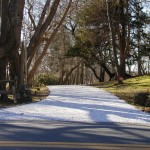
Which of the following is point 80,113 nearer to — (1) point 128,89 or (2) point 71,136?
(2) point 71,136

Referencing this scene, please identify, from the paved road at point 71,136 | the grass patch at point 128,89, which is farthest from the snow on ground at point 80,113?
the grass patch at point 128,89

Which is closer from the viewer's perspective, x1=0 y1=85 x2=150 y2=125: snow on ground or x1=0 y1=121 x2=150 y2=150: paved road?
x1=0 y1=121 x2=150 y2=150: paved road

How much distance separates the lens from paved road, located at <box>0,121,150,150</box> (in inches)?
331

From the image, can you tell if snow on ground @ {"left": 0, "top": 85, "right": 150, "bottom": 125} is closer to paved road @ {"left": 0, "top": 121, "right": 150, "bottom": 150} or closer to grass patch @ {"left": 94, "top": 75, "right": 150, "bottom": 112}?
paved road @ {"left": 0, "top": 121, "right": 150, "bottom": 150}

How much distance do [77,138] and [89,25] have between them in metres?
36.9

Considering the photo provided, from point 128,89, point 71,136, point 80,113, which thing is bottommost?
point 71,136

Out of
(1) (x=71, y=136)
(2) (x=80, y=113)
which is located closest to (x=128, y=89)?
(2) (x=80, y=113)

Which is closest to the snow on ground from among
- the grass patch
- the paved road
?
the paved road

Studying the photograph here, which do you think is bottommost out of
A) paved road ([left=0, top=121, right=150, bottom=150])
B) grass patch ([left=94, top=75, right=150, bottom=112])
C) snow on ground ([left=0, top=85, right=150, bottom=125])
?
paved road ([left=0, top=121, right=150, bottom=150])

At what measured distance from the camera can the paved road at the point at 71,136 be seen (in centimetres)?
841

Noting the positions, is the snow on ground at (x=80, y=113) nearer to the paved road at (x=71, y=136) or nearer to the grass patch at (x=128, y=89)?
the paved road at (x=71, y=136)

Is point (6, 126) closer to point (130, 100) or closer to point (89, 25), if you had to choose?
point (130, 100)

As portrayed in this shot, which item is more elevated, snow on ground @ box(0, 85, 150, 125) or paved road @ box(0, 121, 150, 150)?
snow on ground @ box(0, 85, 150, 125)

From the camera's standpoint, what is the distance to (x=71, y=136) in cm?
971
